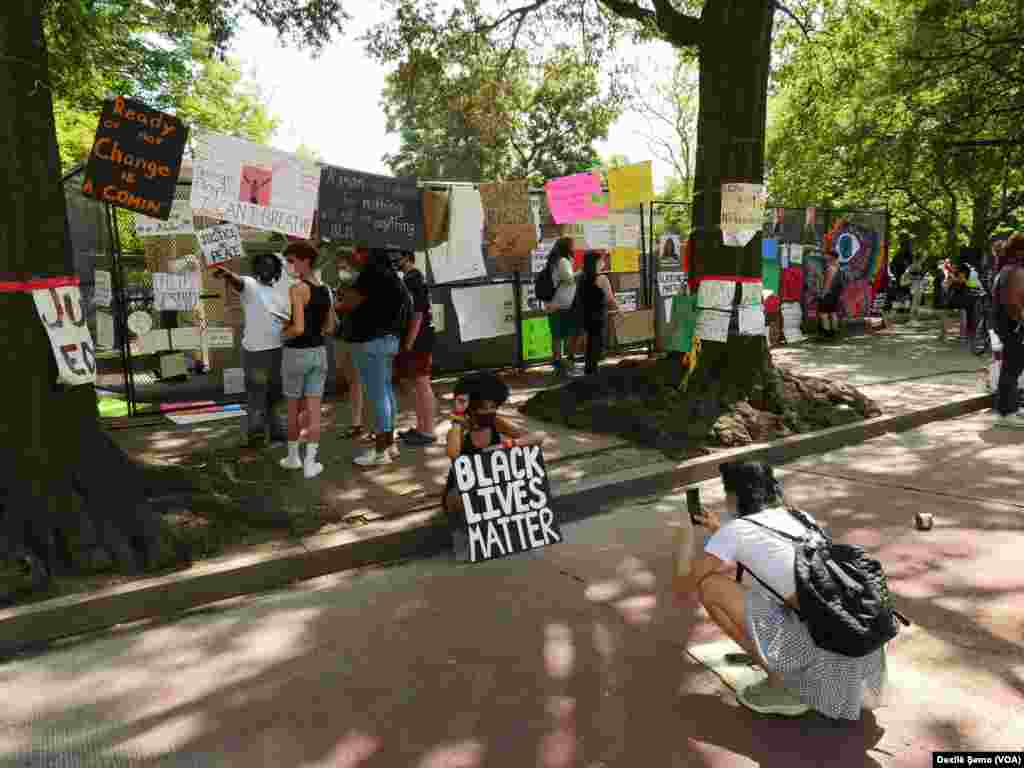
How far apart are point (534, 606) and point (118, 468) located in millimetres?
2726

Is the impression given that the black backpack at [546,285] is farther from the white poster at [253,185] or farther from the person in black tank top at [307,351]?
the person in black tank top at [307,351]

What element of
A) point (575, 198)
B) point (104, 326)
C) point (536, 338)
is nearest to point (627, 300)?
point (536, 338)

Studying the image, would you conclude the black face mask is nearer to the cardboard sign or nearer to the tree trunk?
the tree trunk

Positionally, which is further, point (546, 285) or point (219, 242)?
point (546, 285)

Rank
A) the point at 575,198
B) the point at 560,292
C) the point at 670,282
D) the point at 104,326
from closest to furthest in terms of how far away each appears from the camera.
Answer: the point at 104,326, the point at 560,292, the point at 575,198, the point at 670,282

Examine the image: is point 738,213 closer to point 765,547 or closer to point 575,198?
point 575,198

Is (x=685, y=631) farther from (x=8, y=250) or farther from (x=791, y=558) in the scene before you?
(x=8, y=250)

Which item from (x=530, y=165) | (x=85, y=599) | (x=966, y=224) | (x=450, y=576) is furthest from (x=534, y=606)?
(x=530, y=165)

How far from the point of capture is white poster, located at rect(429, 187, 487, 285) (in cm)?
1016

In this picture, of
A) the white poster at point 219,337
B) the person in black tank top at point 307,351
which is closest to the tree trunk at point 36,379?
the person in black tank top at point 307,351

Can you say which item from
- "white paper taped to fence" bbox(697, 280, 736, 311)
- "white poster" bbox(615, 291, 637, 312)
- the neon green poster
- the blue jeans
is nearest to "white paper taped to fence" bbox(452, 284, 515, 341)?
the neon green poster

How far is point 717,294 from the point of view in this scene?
7.93m

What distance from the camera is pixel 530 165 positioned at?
151ft

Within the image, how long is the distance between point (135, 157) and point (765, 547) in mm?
5538
